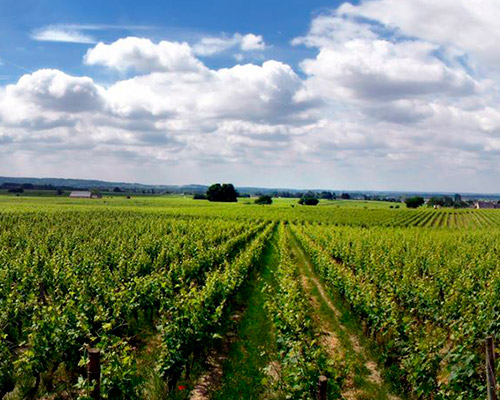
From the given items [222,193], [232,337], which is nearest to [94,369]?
[232,337]

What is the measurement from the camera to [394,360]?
8.17m

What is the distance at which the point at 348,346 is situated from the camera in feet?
31.6

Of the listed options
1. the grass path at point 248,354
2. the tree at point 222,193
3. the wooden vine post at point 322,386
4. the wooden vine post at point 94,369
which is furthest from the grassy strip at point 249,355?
the tree at point 222,193

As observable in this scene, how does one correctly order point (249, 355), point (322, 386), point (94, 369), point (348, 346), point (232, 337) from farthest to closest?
1. point (232, 337)
2. point (348, 346)
3. point (249, 355)
4. point (94, 369)
5. point (322, 386)

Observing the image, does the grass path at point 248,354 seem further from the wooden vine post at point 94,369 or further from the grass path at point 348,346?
the wooden vine post at point 94,369

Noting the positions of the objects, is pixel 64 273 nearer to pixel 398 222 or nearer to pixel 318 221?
pixel 318 221

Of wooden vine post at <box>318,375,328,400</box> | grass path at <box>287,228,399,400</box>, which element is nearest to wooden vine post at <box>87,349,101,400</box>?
wooden vine post at <box>318,375,328,400</box>

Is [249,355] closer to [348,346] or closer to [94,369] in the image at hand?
[348,346]

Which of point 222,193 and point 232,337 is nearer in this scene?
point 232,337

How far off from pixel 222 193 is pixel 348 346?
105830 mm

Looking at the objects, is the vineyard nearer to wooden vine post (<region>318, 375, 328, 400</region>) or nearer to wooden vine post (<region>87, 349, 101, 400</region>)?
wooden vine post (<region>87, 349, 101, 400</region>)

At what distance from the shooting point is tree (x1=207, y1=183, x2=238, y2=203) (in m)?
115

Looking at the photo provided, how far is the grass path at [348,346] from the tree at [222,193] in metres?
98.9

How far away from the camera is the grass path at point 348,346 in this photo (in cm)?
735
